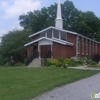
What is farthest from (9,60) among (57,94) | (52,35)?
(57,94)

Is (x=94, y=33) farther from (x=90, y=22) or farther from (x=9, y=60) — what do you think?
(x=9, y=60)

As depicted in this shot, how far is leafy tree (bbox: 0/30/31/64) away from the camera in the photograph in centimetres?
4256

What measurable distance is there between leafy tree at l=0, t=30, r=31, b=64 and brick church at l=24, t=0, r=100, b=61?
1383 mm

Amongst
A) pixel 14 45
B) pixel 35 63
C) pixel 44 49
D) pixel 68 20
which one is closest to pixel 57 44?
pixel 44 49

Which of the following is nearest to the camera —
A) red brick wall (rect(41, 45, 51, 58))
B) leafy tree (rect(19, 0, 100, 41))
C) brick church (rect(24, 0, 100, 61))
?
brick church (rect(24, 0, 100, 61))

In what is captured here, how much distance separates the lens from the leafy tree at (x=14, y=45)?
42562 millimetres

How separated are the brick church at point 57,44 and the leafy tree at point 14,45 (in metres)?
1.38

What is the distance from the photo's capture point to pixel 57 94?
12141 mm

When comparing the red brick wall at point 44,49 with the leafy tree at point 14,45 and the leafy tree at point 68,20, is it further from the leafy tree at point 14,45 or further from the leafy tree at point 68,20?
the leafy tree at point 68,20

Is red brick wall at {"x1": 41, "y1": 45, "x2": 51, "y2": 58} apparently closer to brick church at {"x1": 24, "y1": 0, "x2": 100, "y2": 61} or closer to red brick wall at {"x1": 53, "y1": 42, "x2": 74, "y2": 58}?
brick church at {"x1": 24, "y1": 0, "x2": 100, "y2": 61}

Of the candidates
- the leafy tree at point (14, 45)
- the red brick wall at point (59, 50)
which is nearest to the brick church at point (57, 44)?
the red brick wall at point (59, 50)

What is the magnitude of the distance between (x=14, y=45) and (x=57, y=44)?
7.10 metres

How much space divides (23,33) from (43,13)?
17221 millimetres

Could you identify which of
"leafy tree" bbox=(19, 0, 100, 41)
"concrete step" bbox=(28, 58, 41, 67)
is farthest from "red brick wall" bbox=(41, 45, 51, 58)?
"leafy tree" bbox=(19, 0, 100, 41)
